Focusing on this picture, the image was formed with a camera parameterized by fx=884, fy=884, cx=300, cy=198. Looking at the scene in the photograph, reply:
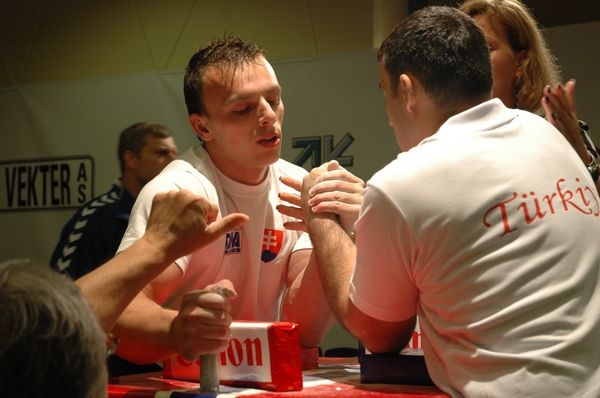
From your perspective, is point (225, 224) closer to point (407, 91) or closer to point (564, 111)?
point (407, 91)

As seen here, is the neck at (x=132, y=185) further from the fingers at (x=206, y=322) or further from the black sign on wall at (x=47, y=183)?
the fingers at (x=206, y=322)

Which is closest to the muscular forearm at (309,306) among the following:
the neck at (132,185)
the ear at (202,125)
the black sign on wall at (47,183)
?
the ear at (202,125)

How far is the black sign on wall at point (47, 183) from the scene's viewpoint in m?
4.88

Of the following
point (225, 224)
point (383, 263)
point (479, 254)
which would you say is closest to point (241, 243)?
Answer: point (225, 224)

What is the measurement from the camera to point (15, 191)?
16.6 feet

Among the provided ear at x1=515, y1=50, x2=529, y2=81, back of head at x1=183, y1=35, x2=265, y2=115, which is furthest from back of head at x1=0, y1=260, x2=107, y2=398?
ear at x1=515, y1=50, x2=529, y2=81

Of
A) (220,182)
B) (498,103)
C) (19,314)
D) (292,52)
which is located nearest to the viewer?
(19,314)

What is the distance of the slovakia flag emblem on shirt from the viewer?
2.16 m

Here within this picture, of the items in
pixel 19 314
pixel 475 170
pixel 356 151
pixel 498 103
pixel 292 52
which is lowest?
pixel 19 314

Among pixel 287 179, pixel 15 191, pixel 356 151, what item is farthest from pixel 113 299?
pixel 15 191

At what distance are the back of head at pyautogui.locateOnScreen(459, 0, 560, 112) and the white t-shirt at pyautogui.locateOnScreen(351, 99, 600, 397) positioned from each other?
2.49 ft

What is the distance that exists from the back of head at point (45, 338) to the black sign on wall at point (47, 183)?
4099mm

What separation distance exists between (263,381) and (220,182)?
68 cm

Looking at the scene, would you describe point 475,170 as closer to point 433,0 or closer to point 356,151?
point 356,151
